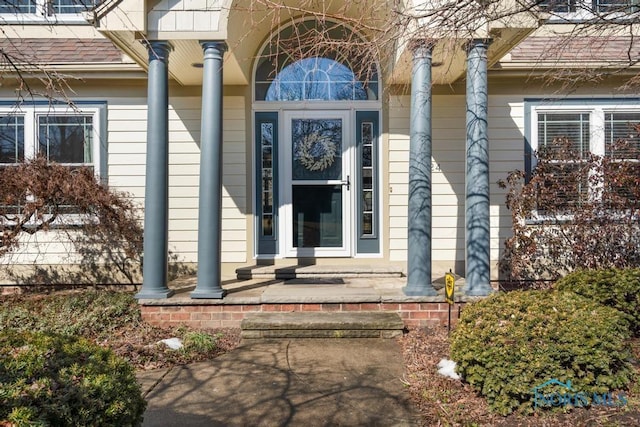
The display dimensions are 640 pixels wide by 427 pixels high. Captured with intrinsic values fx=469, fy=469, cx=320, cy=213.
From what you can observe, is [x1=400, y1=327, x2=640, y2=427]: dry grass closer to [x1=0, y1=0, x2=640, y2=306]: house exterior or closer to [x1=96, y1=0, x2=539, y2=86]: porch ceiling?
[x1=96, y1=0, x2=539, y2=86]: porch ceiling

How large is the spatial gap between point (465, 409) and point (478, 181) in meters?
2.94

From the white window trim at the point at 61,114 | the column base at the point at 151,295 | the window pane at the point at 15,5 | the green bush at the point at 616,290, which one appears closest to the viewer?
the window pane at the point at 15,5

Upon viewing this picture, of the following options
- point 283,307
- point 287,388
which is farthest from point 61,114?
point 287,388

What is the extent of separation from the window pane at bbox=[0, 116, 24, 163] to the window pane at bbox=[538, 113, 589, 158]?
26.6 feet

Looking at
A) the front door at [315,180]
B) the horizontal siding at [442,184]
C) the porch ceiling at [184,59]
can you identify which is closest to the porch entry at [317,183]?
the front door at [315,180]

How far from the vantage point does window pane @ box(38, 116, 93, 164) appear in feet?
24.1

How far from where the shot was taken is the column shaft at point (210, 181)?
18.3ft

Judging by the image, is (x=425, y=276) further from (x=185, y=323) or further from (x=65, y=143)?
(x=65, y=143)

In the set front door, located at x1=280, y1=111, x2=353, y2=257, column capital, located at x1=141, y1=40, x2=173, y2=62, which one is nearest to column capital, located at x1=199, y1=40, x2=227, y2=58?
column capital, located at x1=141, y1=40, x2=173, y2=62

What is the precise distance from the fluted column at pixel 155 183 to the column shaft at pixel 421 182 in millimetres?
2994

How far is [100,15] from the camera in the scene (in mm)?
5172

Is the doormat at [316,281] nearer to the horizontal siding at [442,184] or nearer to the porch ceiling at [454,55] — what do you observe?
the horizontal siding at [442,184]

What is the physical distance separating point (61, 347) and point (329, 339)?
297 cm

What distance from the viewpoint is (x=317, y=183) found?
24.6 ft
